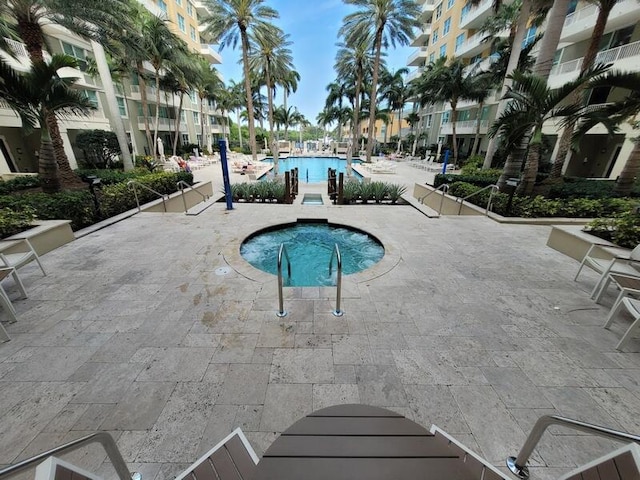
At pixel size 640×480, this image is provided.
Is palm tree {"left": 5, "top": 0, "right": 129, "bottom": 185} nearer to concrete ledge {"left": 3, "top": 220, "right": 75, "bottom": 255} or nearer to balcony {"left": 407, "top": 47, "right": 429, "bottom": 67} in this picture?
concrete ledge {"left": 3, "top": 220, "right": 75, "bottom": 255}

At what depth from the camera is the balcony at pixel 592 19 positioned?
36.7 feet

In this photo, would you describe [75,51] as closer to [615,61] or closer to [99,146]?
[99,146]

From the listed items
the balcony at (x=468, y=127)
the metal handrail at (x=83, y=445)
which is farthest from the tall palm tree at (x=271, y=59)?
the metal handrail at (x=83, y=445)

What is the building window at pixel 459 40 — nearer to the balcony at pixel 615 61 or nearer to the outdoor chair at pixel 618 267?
the balcony at pixel 615 61

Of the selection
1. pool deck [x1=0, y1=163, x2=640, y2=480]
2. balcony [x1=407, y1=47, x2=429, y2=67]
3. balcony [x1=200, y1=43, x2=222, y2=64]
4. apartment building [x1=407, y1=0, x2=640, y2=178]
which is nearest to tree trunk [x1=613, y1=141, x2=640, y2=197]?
apartment building [x1=407, y1=0, x2=640, y2=178]

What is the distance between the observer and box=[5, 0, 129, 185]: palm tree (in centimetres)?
778

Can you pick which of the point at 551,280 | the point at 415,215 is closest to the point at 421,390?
A: the point at 551,280

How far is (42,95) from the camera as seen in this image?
21.1 ft

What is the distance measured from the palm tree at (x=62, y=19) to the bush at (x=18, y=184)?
→ 2262 mm

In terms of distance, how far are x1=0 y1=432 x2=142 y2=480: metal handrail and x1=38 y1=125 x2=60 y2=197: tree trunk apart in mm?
9269

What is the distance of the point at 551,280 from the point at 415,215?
416 centimetres

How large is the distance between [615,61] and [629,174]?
8398 mm

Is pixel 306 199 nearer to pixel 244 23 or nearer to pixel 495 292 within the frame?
pixel 495 292

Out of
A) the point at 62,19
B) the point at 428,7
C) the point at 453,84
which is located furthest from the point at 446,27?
the point at 62,19
